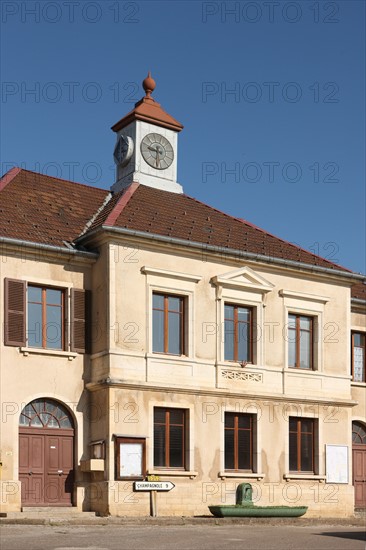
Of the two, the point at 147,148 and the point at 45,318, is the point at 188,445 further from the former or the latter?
the point at 147,148

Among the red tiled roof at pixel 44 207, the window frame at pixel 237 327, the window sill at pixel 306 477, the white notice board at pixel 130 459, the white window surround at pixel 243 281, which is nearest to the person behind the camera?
the white notice board at pixel 130 459

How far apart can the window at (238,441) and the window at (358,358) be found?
6.08m

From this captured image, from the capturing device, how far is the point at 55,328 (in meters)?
27.7

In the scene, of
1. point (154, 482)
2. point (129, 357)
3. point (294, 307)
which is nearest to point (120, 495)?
point (154, 482)

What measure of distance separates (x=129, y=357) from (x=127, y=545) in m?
9.30

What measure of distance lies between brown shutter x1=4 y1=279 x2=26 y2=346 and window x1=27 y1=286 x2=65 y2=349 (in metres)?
0.39

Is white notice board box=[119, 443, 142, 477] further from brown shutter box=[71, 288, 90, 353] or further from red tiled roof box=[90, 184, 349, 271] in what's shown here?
red tiled roof box=[90, 184, 349, 271]

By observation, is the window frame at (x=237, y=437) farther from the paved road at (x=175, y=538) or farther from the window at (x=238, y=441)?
the paved road at (x=175, y=538)

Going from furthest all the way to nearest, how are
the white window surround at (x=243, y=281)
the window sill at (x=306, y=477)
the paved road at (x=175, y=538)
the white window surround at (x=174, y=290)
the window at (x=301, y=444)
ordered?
the window at (x=301, y=444), the window sill at (x=306, y=477), the white window surround at (x=243, y=281), the white window surround at (x=174, y=290), the paved road at (x=175, y=538)

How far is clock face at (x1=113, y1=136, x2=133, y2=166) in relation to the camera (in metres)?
33.8

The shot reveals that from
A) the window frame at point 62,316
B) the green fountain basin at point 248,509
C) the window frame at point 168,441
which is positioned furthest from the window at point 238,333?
the window frame at point 62,316

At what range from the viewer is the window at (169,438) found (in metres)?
28.2

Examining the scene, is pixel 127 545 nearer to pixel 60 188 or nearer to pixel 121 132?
pixel 60 188

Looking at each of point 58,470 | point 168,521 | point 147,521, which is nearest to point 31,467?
point 58,470
